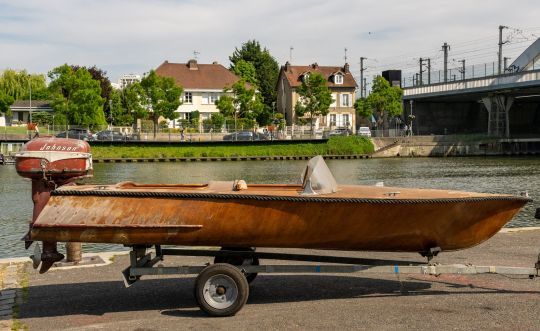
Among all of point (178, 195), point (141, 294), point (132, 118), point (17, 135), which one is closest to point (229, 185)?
point (178, 195)

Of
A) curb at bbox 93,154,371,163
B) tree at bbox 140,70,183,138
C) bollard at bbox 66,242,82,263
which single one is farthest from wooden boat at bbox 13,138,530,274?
tree at bbox 140,70,183,138

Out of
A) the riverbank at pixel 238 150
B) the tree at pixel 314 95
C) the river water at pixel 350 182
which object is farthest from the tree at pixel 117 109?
the river water at pixel 350 182

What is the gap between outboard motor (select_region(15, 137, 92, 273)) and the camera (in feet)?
27.7

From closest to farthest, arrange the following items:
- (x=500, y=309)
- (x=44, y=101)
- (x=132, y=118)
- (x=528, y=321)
Result: (x=528, y=321), (x=500, y=309), (x=132, y=118), (x=44, y=101)

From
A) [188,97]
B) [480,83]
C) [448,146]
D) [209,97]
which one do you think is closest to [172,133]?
[188,97]

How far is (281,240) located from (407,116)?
91027 millimetres

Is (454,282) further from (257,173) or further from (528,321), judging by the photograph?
(257,173)

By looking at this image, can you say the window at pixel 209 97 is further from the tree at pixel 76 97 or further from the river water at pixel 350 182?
the river water at pixel 350 182

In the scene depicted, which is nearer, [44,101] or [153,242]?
[153,242]

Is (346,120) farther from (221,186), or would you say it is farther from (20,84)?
(221,186)

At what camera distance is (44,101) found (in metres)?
105

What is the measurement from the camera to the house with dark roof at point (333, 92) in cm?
10119

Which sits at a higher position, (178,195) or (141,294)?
(178,195)

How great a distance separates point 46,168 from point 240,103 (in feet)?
266
